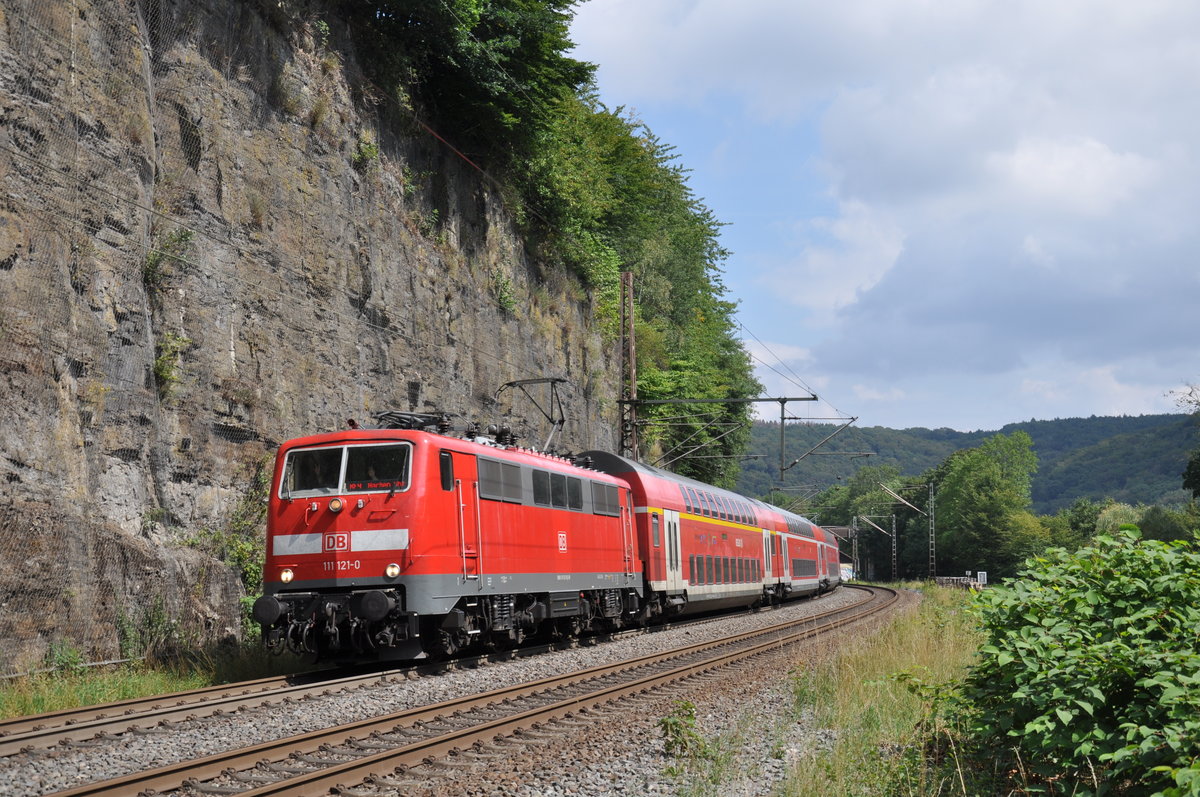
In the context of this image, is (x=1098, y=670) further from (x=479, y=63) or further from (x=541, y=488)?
(x=479, y=63)

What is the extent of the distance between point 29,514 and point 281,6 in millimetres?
13162

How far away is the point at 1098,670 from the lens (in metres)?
6.25

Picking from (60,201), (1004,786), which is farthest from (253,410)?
(1004,786)

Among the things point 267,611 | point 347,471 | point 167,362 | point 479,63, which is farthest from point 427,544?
point 479,63

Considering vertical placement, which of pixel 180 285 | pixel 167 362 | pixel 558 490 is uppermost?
pixel 180 285

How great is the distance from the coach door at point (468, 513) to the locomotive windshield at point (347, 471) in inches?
38.6

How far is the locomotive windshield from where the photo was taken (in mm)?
14398

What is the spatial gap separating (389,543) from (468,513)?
1592mm

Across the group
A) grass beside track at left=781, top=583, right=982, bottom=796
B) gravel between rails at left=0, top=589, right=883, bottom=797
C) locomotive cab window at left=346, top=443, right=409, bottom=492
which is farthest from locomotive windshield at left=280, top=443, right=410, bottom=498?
grass beside track at left=781, top=583, right=982, bottom=796

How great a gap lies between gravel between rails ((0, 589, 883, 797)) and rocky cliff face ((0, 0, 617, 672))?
13.1 ft

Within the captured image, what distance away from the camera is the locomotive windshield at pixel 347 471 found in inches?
567

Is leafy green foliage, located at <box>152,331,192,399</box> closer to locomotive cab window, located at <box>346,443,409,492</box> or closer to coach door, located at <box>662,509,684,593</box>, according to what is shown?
locomotive cab window, located at <box>346,443,409,492</box>

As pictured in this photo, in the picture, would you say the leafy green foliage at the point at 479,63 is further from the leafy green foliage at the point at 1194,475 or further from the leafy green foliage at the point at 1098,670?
the leafy green foliage at the point at 1194,475

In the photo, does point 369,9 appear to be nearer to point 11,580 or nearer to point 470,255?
point 470,255
